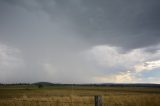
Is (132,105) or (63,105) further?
(132,105)

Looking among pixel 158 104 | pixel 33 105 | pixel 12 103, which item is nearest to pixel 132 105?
pixel 158 104

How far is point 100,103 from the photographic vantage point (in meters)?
8.26

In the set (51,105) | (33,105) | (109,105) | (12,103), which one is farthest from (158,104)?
(12,103)

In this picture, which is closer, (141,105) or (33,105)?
(33,105)

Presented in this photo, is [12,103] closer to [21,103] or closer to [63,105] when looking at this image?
[21,103]

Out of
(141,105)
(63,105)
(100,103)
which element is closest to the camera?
(100,103)

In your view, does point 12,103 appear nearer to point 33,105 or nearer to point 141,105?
point 33,105

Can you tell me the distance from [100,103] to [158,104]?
11.6 metres

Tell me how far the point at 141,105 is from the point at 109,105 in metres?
2.44

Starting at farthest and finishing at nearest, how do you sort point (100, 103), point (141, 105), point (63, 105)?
point (141, 105)
point (63, 105)
point (100, 103)

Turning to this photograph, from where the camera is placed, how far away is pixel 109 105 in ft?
60.3

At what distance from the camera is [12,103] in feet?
48.7

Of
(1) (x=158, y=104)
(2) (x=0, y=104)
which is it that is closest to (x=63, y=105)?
(2) (x=0, y=104)

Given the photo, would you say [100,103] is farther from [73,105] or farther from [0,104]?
[0,104]
